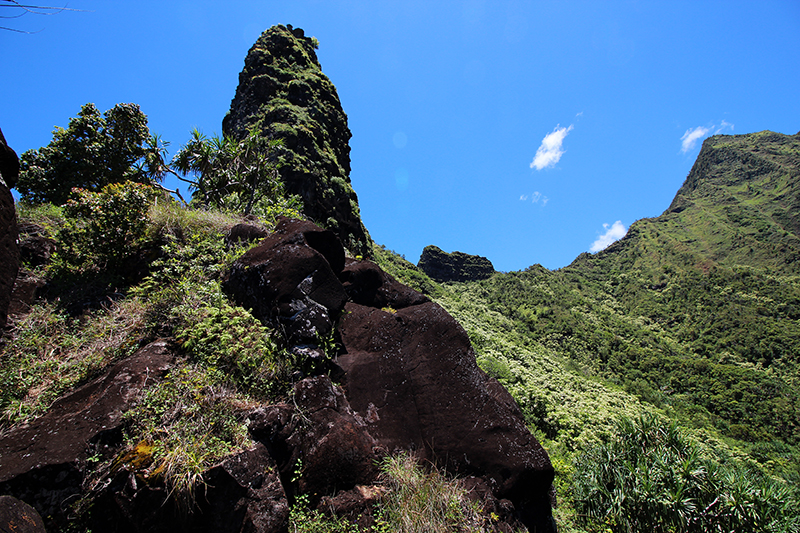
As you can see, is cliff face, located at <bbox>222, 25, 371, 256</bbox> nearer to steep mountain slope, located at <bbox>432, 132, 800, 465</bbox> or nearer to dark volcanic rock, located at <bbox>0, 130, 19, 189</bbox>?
dark volcanic rock, located at <bbox>0, 130, 19, 189</bbox>

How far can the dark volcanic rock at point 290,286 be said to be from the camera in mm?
5219

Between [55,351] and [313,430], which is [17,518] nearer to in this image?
[313,430]

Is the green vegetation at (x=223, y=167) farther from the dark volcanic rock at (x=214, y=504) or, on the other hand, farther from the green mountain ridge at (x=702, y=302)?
the green mountain ridge at (x=702, y=302)

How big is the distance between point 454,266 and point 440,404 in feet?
284

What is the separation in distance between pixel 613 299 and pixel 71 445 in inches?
3758

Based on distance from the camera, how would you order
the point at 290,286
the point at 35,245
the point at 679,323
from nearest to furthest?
1. the point at 290,286
2. the point at 35,245
3. the point at 679,323

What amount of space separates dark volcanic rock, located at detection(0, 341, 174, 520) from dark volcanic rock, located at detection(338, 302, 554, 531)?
288cm

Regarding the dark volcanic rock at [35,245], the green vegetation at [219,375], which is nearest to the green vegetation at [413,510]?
the green vegetation at [219,375]

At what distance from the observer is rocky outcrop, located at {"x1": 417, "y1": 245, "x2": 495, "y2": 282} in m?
89.4

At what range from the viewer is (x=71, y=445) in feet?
11.2

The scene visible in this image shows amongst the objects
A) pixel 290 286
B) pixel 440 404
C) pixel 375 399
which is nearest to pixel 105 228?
pixel 290 286

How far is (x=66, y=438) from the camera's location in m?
3.48

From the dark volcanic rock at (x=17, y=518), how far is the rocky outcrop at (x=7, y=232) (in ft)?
9.67

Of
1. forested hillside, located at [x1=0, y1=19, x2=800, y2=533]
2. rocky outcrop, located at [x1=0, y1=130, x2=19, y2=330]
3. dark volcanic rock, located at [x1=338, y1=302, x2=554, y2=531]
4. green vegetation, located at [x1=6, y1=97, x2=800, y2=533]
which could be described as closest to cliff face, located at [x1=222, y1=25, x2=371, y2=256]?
green vegetation, located at [x1=6, y1=97, x2=800, y2=533]
